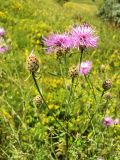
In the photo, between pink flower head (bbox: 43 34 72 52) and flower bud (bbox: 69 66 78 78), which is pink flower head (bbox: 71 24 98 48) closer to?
pink flower head (bbox: 43 34 72 52)

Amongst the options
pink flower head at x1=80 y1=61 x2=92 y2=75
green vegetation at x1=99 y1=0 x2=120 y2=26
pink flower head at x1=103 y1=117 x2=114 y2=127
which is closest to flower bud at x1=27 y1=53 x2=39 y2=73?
pink flower head at x1=80 y1=61 x2=92 y2=75

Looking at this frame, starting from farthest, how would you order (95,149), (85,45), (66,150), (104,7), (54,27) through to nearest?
(104,7), (54,27), (95,149), (66,150), (85,45)

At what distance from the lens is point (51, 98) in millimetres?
5031

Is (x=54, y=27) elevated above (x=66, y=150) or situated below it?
below

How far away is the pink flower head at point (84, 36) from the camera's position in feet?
8.67

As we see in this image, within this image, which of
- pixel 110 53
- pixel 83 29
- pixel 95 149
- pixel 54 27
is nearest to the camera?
pixel 83 29

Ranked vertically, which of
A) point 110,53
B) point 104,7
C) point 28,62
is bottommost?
point 104,7

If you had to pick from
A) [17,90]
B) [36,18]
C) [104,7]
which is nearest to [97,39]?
[17,90]

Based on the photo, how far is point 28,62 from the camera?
2.40m

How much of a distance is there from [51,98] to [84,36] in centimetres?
236

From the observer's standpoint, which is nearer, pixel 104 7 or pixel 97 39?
pixel 97 39

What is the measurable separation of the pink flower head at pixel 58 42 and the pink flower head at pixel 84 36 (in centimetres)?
4

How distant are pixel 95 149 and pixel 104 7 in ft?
48.1

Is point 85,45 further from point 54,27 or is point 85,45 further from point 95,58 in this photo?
point 54,27
